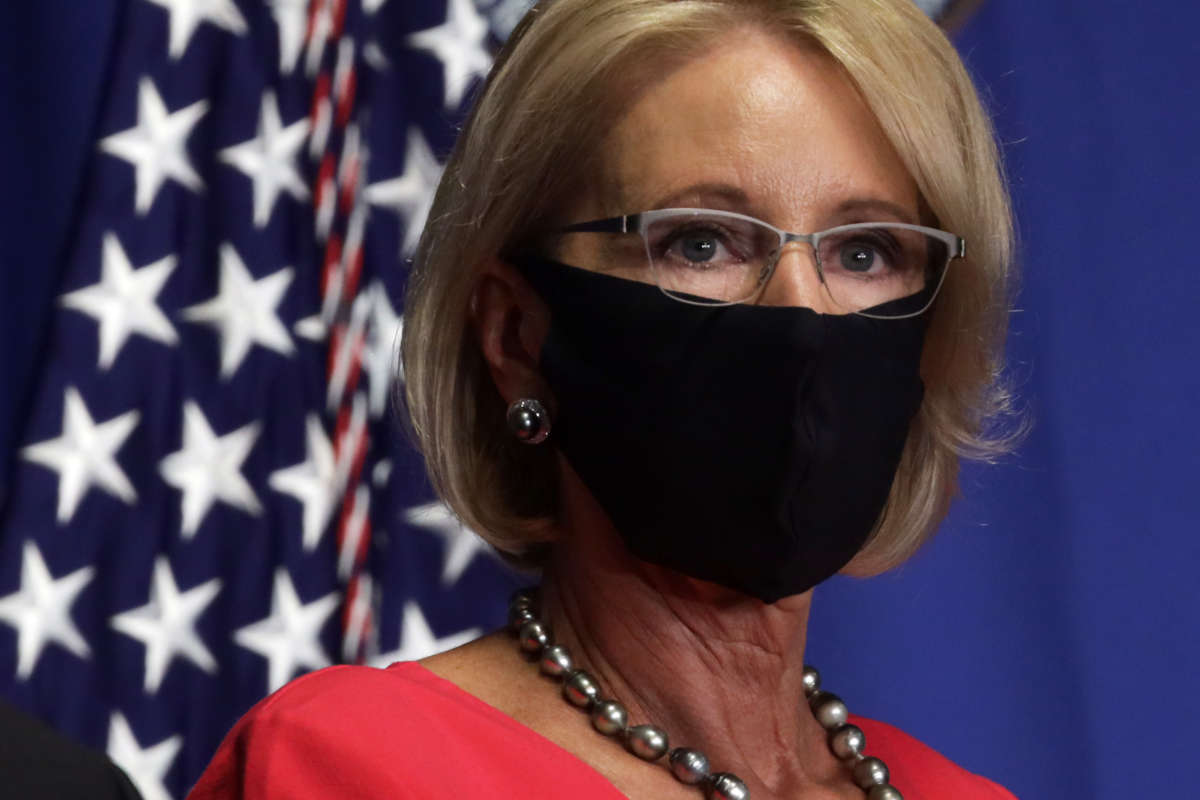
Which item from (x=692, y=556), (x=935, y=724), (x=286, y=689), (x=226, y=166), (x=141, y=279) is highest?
(x=226, y=166)

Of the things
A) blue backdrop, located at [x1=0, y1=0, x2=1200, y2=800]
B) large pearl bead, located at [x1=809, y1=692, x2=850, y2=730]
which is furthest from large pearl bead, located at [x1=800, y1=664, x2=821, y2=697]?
blue backdrop, located at [x1=0, y1=0, x2=1200, y2=800]

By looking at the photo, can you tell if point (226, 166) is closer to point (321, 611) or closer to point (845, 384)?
point (321, 611)

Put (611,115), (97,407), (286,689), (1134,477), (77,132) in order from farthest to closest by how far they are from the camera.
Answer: (1134,477) < (77,132) < (97,407) < (611,115) < (286,689)

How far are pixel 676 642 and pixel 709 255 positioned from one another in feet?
1.45

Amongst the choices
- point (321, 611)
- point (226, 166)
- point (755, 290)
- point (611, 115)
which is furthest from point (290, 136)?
point (755, 290)

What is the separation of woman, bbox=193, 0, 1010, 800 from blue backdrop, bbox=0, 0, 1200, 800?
1.08 metres

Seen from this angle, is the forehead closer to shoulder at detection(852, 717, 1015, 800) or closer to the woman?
the woman

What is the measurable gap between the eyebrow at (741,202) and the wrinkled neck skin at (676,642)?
344mm

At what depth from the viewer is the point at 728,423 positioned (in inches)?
65.7

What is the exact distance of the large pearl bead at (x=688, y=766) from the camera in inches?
69.8

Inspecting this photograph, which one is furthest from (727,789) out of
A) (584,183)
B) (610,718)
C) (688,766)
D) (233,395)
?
(233,395)

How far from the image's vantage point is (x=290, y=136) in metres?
2.59

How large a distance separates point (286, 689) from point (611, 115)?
0.70 m

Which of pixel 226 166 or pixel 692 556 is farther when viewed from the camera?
pixel 226 166
